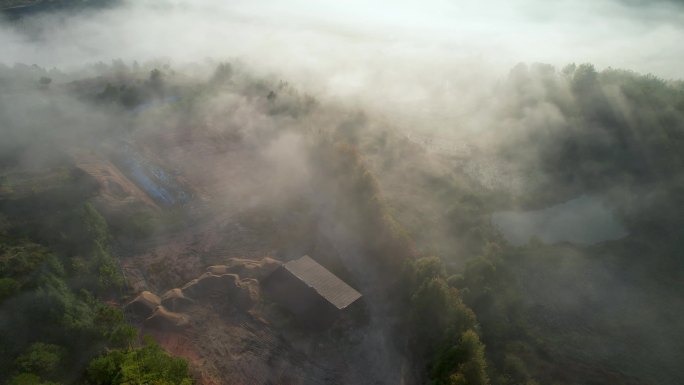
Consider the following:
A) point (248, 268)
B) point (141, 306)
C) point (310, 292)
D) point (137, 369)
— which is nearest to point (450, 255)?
A: point (310, 292)

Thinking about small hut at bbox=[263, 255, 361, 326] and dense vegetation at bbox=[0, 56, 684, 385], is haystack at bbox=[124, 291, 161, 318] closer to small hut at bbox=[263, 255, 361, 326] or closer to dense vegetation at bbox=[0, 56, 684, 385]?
dense vegetation at bbox=[0, 56, 684, 385]

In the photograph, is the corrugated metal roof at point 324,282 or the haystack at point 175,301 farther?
the corrugated metal roof at point 324,282

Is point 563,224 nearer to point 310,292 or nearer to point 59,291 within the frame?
point 310,292

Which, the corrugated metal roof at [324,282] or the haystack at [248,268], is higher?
the corrugated metal roof at [324,282]

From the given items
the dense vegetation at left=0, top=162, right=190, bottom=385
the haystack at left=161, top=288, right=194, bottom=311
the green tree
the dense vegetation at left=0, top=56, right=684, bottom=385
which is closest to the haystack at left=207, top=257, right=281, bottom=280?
the haystack at left=161, top=288, right=194, bottom=311

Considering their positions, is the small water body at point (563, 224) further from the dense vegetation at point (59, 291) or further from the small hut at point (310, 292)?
the dense vegetation at point (59, 291)

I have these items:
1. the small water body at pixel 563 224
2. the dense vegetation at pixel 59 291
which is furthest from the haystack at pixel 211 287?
the small water body at pixel 563 224
